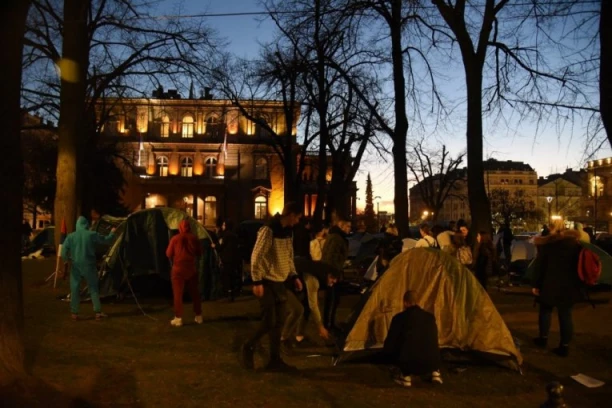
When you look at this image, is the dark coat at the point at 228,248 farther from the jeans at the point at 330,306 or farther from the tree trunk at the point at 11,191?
the tree trunk at the point at 11,191

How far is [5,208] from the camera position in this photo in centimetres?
662

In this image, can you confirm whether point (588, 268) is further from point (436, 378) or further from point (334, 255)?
point (334, 255)

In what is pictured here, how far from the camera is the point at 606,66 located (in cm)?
A: 882

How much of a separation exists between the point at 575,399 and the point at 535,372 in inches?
46.0

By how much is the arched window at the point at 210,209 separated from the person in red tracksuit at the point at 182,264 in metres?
49.5

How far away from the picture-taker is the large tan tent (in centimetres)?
838

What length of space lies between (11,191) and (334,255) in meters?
A: 5.23

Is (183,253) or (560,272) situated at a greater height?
(183,253)

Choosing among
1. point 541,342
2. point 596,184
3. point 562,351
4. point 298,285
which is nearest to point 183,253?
point 298,285

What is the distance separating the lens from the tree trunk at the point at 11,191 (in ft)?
21.4

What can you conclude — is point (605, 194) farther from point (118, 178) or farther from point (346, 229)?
point (346, 229)

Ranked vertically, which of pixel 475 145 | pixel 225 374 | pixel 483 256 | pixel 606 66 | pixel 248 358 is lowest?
pixel 225 374

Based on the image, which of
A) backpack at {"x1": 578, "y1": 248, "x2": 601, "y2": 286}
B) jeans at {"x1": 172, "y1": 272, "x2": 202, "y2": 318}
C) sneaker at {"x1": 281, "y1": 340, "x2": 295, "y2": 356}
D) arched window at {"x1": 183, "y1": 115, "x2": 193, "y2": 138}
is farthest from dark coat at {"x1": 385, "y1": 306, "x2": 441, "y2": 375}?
arched window at {"x1": 183, "y1": 115, "x2": 193, "y2": 138}

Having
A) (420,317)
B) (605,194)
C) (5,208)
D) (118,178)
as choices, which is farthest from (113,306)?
(605,194)
